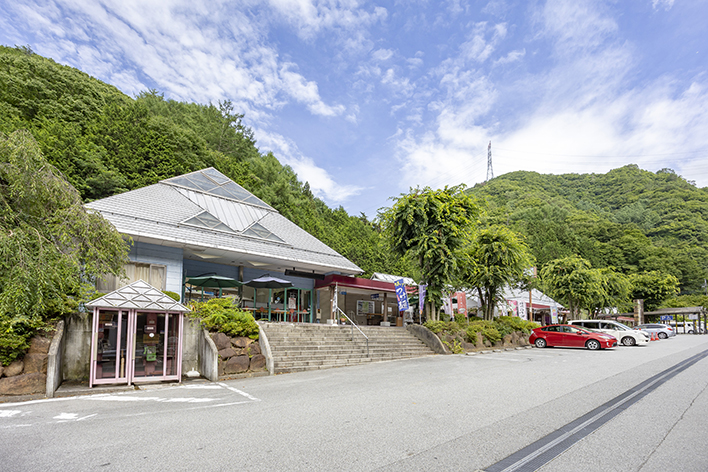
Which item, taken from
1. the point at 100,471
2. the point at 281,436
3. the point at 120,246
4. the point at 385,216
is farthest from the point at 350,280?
the point at 100,471

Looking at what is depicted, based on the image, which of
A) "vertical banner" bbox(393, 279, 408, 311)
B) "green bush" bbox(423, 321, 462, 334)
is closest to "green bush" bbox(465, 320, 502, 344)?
"green bush" bbox(423, 321, 462, 334)

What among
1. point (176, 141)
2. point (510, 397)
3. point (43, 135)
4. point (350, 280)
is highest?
point (176, 141)

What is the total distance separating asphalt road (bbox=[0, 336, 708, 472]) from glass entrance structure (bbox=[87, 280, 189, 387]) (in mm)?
1027

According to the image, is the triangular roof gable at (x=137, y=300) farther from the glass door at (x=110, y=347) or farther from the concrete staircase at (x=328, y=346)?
the concrete staircase at (x=328, y=346)

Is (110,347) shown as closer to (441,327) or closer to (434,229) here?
(441,327)

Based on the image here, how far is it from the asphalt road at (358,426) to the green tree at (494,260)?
1364 centimetres

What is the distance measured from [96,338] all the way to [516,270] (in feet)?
70.2

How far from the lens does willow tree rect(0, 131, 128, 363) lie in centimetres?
867

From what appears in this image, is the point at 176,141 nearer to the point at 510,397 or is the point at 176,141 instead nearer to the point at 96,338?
the point at 96,338

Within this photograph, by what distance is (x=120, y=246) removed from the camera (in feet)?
37.3

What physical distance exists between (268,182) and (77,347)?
34.6 meters

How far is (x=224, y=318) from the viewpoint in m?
12.6

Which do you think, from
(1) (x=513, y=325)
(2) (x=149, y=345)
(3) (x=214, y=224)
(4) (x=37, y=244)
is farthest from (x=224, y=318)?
(1) (x=513, y=325)

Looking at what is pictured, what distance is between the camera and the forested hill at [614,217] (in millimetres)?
61419
